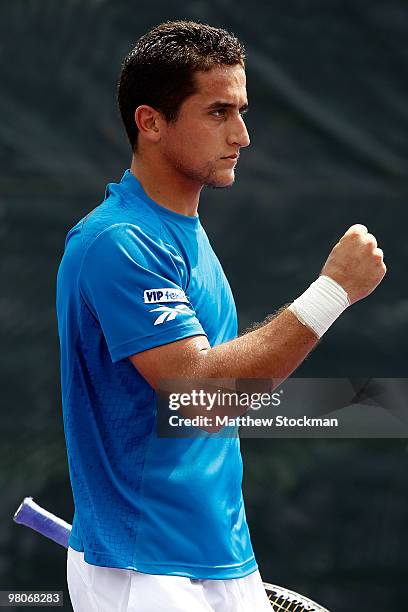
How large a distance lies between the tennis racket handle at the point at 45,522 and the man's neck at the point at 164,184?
1.03 m

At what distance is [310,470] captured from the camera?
3902 millimetres

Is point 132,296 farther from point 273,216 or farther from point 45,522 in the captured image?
point 273,216

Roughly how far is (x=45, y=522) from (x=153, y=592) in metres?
0.88

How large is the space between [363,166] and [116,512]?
1.88 m

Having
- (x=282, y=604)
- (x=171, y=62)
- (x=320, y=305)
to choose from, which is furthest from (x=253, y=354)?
(x=282, y=604)

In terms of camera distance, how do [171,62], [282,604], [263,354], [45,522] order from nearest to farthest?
1. [263,354]
2. [171,62]
3. [282,604]
4. [45,522]

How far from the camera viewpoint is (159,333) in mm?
2219

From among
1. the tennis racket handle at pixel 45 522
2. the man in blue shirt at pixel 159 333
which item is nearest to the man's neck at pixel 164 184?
the man in blue shirt at pixel 159 333

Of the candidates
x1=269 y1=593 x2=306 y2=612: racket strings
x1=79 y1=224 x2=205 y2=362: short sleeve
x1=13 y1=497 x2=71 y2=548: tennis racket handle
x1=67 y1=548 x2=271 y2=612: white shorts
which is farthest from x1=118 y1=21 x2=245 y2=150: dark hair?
x1=269 y1=593 x2=306 y2=612: racket strings

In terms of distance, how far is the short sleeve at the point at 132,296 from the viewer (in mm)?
2223

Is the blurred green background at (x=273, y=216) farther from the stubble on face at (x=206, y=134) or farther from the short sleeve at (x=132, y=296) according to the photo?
the short sleeve at (x=132, y=296)

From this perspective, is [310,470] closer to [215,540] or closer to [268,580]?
[268,580]

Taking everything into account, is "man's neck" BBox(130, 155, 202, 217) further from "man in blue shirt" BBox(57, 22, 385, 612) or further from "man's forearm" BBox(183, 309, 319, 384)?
"man's forearm" BBox(183, 309, 319, 384)

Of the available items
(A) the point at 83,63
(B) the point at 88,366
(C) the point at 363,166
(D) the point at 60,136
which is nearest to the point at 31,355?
(D) the point at 60,136
